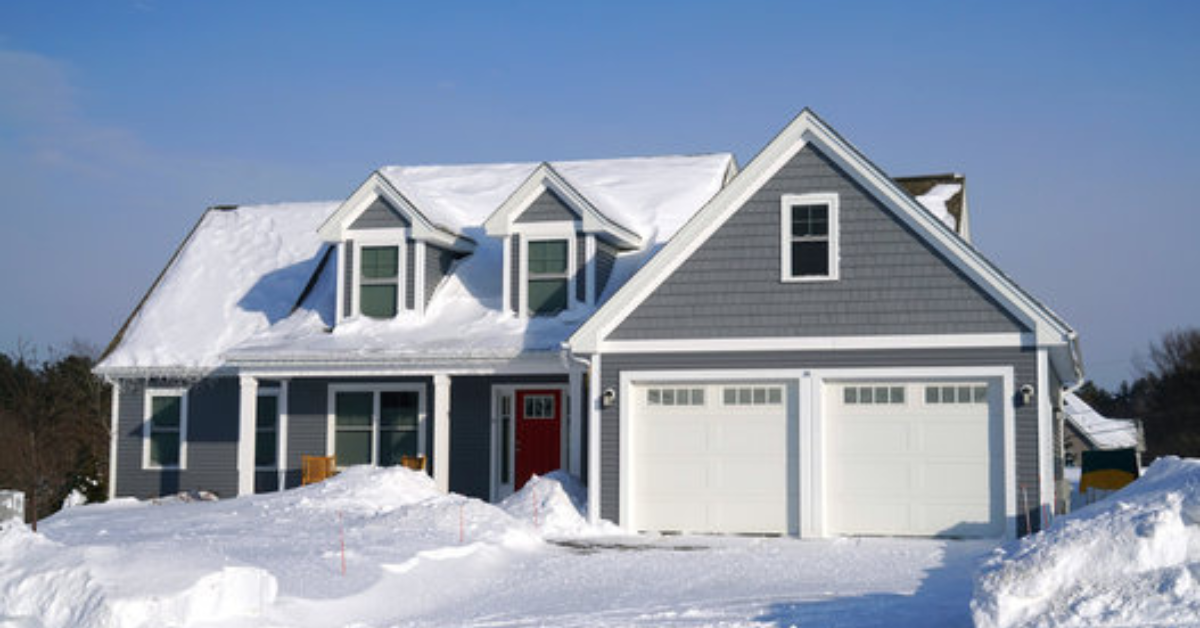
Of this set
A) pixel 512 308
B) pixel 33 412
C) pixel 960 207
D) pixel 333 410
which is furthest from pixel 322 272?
pixel 33 412

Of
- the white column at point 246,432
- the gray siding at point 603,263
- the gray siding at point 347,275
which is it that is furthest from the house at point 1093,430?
the white column at point 246,432

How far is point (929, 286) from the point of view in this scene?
60.8 feet

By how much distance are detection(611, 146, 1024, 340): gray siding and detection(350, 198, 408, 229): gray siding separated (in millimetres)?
5795

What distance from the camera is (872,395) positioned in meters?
18.8

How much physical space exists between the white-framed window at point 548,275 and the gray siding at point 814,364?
3449mm

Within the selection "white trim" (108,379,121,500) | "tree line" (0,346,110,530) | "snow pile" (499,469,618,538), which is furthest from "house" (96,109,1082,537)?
"tree line" (0,346,110,530)

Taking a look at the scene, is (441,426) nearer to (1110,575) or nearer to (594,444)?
(594,444)

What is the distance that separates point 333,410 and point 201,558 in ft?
34.2

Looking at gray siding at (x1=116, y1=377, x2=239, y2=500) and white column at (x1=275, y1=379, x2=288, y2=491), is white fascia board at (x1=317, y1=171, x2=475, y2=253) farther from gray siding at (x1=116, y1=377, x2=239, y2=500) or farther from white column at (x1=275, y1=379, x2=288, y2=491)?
gray siding at (x1=116, y1=377, x2=239, y2=500)

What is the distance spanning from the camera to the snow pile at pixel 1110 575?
30.9 feet

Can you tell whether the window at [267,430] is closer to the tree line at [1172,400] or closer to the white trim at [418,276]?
the white trim at [418,276]

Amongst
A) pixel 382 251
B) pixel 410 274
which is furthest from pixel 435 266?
pixel 382 251

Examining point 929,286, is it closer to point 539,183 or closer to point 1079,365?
point 1079,365

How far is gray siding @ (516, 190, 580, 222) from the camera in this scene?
2272 centimetres
